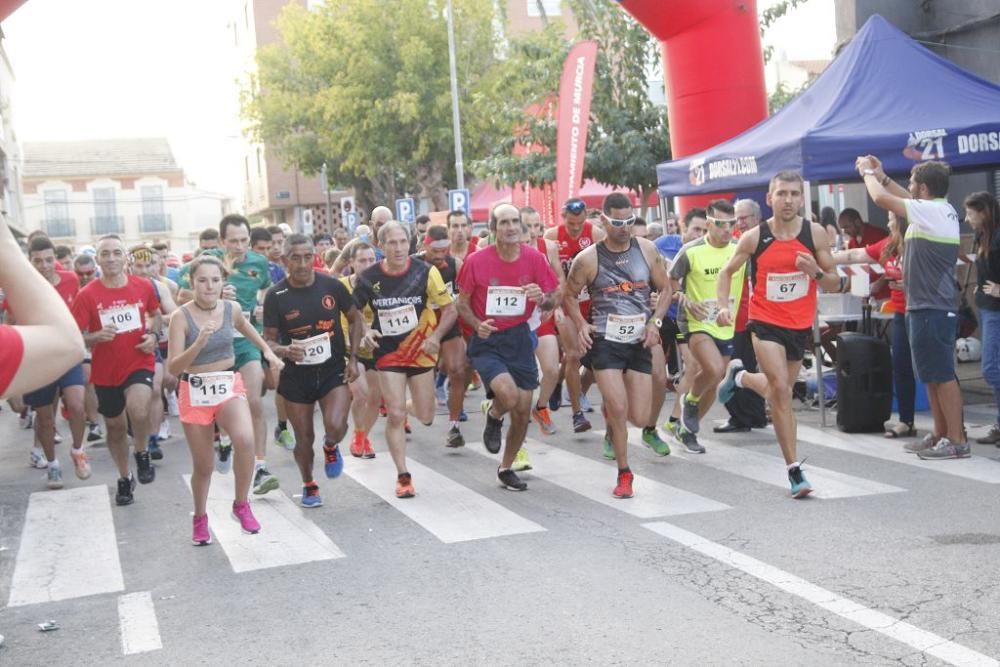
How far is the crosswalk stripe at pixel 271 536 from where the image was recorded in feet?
23.6

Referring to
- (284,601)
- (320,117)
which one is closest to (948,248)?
(284,601)

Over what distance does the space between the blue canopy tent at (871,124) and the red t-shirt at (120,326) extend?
5665 millimetres

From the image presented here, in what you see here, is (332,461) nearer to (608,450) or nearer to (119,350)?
(119,350)

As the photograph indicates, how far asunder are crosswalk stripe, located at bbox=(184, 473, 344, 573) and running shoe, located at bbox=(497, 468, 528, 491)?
1406mm

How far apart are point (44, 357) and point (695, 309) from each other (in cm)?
788

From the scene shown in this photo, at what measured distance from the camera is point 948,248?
30.6ft

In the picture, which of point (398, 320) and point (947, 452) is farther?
point (947, 452)

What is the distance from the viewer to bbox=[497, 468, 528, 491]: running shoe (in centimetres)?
891

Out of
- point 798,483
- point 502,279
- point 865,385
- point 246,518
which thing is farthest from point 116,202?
point 798,483

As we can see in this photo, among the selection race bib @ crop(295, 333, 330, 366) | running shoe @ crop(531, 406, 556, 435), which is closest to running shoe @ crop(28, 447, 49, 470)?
race bib @ crop(295, 333, 330, 366)

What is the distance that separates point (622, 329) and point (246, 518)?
2.76 metres

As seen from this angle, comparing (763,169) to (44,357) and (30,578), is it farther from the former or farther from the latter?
(44,357)

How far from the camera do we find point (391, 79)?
1801 inches

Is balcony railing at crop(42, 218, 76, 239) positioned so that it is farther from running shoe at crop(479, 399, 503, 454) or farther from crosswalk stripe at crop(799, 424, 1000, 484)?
running shoe at crop(479, 399, 503, 454)
